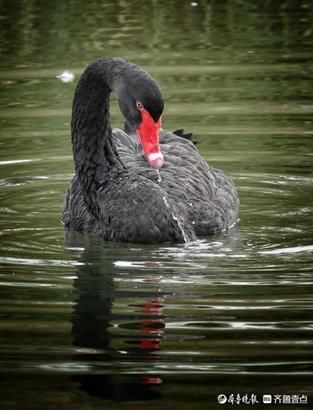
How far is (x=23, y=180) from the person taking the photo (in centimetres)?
1016

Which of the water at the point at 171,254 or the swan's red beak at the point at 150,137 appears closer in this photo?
the water at the point at 171,254

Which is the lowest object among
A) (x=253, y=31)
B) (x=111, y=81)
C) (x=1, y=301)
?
(x=253, y=31)

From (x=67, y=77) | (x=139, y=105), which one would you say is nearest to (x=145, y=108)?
(x=139, y=105)

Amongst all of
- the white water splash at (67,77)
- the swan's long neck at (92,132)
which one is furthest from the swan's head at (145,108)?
the white water splash at (67,77)

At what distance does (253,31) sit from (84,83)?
683 centimetres

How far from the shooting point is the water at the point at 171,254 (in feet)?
18.8

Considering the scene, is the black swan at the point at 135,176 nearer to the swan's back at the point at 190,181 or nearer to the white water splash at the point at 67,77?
the swan's back at the point at 190,181

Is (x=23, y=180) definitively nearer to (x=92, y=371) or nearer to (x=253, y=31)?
(x=92, y=371)

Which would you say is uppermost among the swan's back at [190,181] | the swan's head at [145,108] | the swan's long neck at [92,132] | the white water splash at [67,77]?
the swan's head at [145,108]

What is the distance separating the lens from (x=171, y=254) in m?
7.96

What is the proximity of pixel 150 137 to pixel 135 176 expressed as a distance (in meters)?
0.65

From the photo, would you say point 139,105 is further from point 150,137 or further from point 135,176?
point 135,176

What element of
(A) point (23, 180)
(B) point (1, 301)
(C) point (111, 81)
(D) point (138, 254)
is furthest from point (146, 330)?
(A) point (23, 180)

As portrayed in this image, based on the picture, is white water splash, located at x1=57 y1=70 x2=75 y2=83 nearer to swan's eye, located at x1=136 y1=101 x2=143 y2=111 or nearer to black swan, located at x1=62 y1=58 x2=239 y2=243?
black swan, located at x1=62 y1=58 x2=239 y2=243
